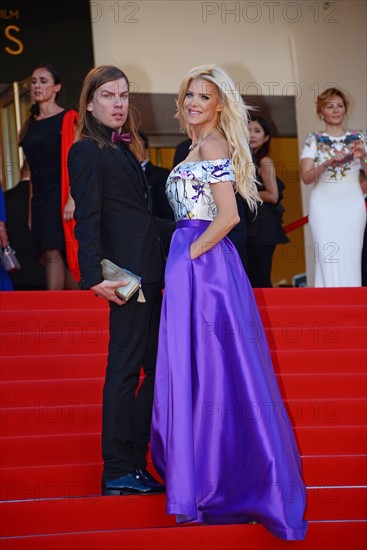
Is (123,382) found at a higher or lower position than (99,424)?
higher

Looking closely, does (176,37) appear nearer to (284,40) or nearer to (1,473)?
(284,40)

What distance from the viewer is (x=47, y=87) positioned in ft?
20.9

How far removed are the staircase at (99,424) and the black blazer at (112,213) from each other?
92cm

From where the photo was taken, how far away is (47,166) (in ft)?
21.1

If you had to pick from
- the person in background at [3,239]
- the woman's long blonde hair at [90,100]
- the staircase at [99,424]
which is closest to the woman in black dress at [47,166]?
the person in background at [3,239]

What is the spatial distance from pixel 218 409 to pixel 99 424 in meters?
1.16

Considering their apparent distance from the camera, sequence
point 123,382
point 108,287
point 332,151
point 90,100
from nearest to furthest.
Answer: point 108,287
point 123,382
point 90,100
point 332,151

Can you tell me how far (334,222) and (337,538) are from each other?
3.30 m

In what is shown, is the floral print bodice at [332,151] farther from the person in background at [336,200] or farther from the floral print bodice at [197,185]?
the floral print bodice at [197,185]

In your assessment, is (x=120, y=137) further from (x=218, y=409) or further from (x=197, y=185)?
(x=218, y=409)

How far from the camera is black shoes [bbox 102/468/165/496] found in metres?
3.69

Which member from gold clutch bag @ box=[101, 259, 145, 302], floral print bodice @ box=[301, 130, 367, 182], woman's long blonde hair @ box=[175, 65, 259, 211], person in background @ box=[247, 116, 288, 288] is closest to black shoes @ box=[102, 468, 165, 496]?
gold clutch bag @ box=[101, 259, 145, 302]

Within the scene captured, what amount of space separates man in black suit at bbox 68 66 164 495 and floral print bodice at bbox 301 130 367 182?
10.2 feet

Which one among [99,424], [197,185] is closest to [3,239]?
[99,424]
